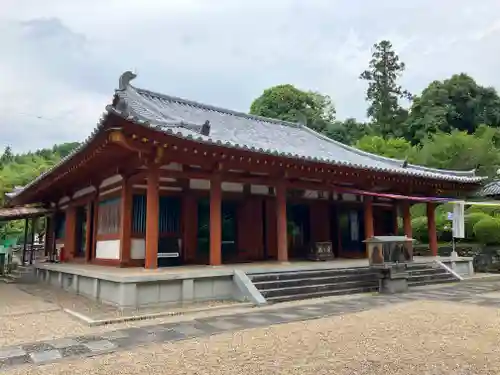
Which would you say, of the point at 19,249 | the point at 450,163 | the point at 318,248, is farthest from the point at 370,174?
the point at 19,249

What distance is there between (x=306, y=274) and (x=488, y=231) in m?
11.4

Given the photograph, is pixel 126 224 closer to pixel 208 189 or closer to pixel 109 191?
pixel 109 191

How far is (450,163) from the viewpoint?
2411 centimetres

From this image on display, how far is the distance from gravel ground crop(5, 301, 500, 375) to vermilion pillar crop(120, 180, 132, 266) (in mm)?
5002

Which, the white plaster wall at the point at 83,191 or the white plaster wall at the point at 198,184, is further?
the white plaster wall at the point at 83,191

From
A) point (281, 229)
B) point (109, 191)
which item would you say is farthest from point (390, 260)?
point (109, 191)

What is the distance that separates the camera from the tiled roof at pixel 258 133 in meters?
10.7

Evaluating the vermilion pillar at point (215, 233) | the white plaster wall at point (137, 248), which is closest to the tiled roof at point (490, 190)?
the vermilion pillar at point (215, 233)

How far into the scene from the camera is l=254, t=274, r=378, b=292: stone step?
855 cm

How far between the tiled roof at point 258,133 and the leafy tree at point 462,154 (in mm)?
9802

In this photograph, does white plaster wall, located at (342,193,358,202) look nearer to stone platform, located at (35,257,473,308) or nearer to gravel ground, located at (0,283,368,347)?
stone platform, located at (35,257,473,308)

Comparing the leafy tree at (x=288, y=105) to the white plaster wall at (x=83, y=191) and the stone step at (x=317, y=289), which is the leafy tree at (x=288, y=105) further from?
the stone step at (x=317, y=289)

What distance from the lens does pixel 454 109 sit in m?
37.0

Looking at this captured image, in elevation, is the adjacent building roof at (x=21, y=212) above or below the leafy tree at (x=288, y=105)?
below
